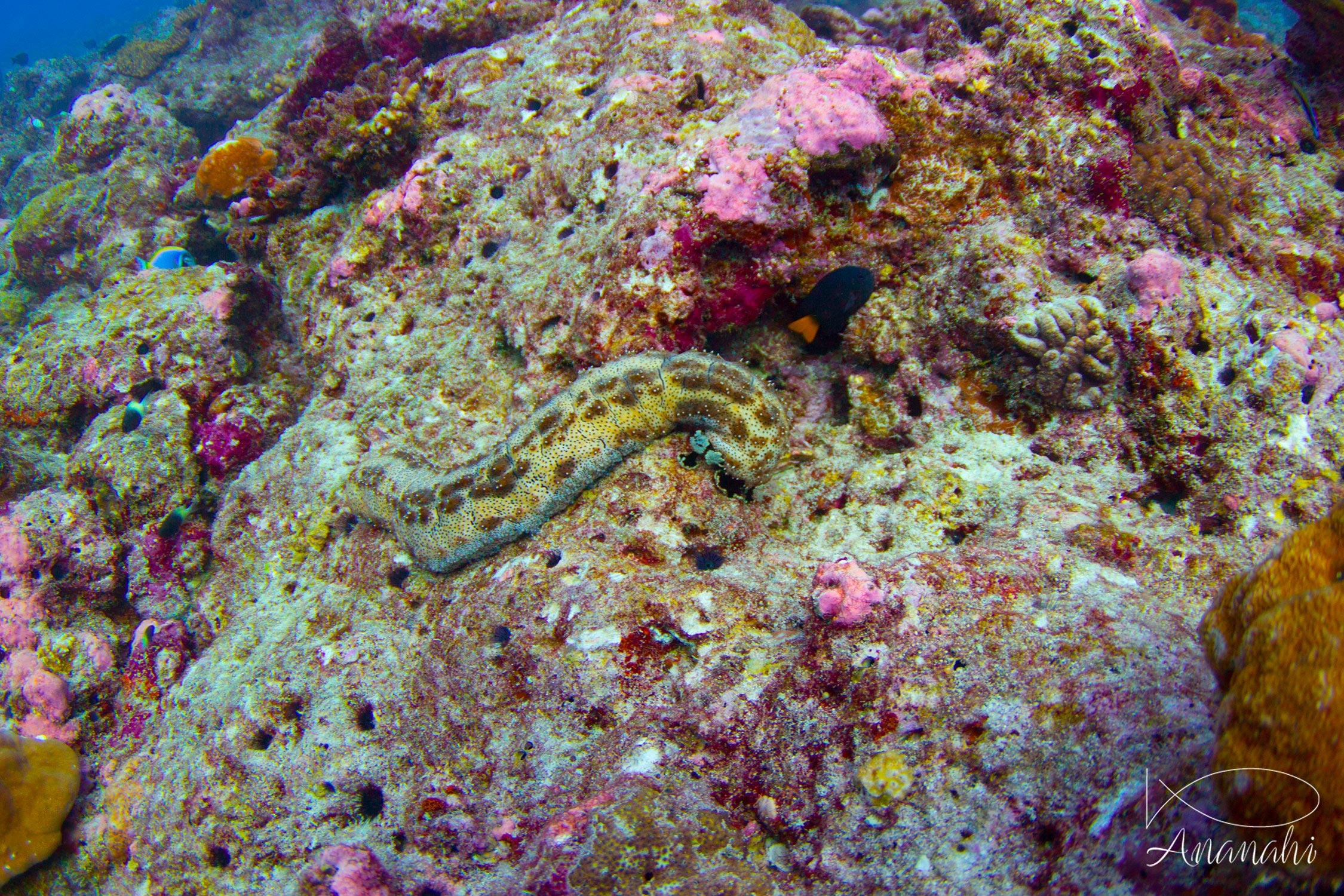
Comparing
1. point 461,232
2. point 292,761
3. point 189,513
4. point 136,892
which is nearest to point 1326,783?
point 292,761

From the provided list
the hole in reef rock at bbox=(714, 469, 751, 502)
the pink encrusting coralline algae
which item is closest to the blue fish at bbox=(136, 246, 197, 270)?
the pink encrusting coralline algae

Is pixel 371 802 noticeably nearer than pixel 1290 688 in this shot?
No

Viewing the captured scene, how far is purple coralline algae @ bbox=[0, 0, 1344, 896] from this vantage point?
241 cm

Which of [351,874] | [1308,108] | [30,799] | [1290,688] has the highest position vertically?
[1308,108]

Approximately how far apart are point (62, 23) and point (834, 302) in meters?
99.4

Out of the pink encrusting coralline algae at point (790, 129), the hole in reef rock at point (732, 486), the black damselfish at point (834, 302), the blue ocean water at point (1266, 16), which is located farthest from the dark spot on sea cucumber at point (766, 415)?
the blue ocean water at point (1266, 16)

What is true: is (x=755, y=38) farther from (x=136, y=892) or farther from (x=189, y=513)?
(x=136, y=892)

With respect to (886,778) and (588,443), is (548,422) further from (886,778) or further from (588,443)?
(886,778)

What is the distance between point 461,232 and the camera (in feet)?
17.3

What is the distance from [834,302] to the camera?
11.8ft

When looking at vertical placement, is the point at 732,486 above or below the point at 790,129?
below
